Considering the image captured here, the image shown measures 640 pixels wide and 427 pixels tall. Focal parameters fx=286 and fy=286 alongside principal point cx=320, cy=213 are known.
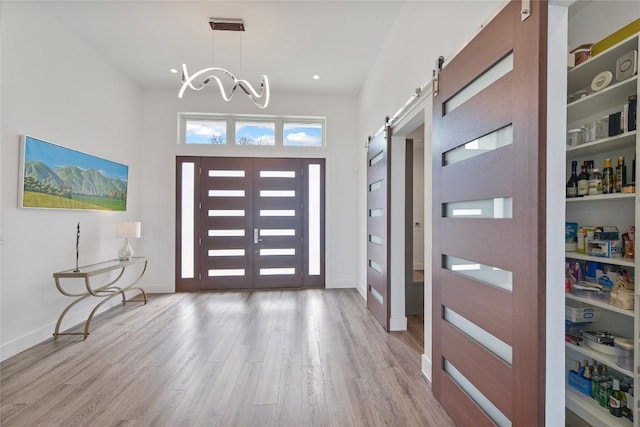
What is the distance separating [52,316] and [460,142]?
449 cm

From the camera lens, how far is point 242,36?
356 cm

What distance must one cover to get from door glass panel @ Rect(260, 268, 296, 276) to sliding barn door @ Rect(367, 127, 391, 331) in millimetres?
1672

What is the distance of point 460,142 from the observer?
5.91ft

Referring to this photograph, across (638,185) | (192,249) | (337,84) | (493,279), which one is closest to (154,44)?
(337,84)

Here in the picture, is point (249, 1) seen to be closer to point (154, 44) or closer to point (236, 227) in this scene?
point (154, 44)

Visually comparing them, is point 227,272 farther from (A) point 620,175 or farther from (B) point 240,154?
(A) point 620,175

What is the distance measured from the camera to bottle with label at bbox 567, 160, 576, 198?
6.25 ft

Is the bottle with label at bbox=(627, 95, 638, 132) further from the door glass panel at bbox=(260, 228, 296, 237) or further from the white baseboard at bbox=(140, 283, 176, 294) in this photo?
the white baseboard at bbox=(140, 283, 176, 294)

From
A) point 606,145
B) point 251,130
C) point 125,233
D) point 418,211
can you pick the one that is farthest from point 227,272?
point 606,145

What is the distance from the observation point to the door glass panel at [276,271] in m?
5.28

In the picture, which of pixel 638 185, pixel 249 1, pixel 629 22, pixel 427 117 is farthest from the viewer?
pixel 249 1

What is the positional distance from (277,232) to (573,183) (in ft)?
13.9

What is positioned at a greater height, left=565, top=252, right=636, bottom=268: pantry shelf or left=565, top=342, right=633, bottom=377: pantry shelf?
left=565, top=252, right=636, bottom=268: pantry shelf

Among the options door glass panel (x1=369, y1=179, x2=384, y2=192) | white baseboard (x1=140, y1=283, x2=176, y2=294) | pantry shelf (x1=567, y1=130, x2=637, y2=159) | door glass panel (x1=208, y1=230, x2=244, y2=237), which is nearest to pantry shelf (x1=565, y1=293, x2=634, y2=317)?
pantry shelf (x1=567, y1=130, x2=637, y2=159)
